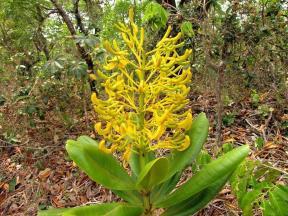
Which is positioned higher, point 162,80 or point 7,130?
point 162,80

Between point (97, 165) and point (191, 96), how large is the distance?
3.48 metres

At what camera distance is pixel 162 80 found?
2.23 m

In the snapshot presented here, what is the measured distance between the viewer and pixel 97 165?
2258mm

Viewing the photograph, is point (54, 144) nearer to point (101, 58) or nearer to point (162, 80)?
point (101, 58)

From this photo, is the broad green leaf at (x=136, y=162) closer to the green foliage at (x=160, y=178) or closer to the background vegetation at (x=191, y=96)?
the green foliage at (x=160, y=178)

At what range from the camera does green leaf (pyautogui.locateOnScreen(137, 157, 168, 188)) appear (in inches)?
79.9

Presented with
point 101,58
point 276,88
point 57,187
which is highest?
point 101,58

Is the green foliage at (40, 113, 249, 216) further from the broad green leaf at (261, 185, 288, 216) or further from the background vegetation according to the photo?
the background vegetation

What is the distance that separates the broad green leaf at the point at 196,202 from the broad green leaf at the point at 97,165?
28cm

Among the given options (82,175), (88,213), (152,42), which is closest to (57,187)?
(82,175)

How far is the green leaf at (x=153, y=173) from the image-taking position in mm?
2029

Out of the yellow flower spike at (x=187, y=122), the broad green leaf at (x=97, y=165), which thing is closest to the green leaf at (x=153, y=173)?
the broad green leaf at (x=97, y=165)

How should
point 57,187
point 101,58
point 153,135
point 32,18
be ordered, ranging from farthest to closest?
point 32,18 < point 101,58 < point 57,187 < point 153,135

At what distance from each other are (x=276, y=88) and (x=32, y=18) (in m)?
4.07
